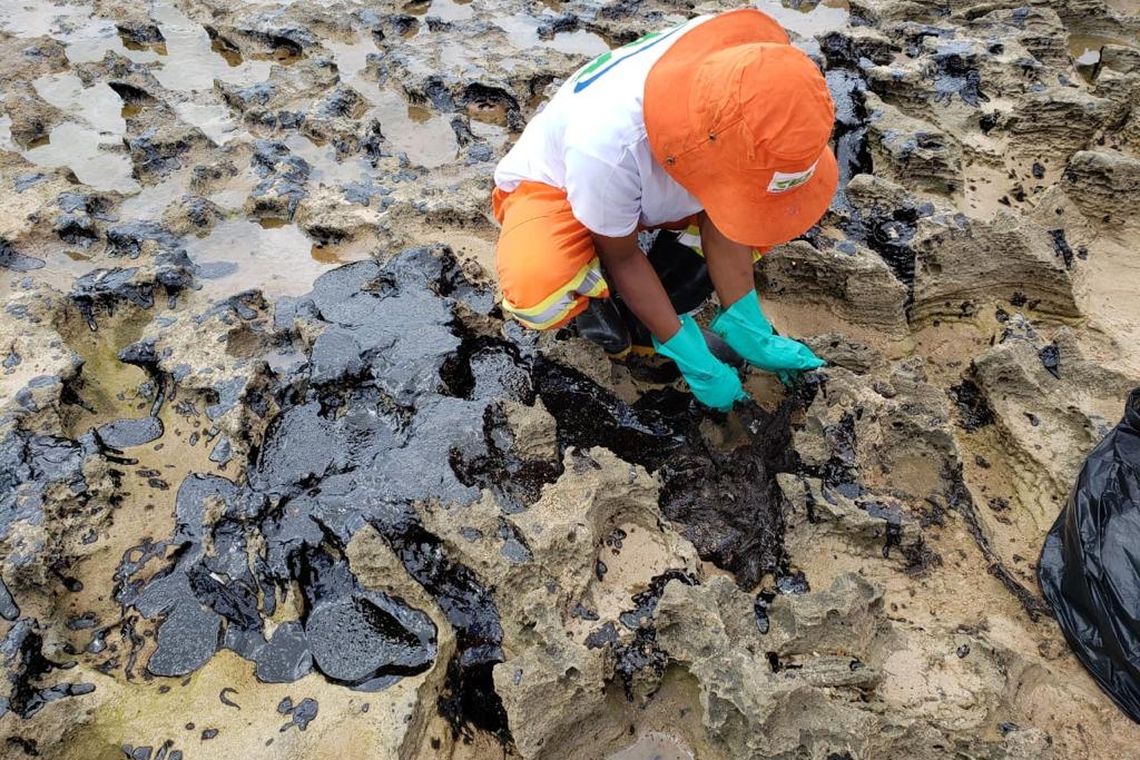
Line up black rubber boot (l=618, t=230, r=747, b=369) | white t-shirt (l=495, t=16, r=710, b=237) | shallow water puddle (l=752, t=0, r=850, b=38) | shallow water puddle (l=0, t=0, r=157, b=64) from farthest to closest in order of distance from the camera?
shallow water puddle (l=752, t=0, r=850, b=38)
shallow water puddle (l=0, t=0, r=157, b=64)
black rubber boot (l=618, t=230, r=747, b=369)
white t-shirt (l=495, t=16, r=710, b=237)

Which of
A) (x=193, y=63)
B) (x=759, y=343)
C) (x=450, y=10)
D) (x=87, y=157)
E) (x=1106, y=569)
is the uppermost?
(x=1106, y=569)

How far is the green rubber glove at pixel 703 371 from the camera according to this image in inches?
80.6

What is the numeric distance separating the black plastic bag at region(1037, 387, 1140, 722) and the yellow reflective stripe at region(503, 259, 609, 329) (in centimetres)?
121

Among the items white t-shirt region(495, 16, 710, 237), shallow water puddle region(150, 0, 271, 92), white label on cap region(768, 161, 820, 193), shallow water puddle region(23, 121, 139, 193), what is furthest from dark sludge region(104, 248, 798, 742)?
shallow water puddle region(150, 0, 271, 92)

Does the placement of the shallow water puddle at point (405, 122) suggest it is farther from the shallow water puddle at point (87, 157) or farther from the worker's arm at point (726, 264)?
the worker's arm at point (726, 264)

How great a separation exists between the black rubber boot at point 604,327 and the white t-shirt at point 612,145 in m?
0.34

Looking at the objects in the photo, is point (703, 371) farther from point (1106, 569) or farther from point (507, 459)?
point (1106, 569)

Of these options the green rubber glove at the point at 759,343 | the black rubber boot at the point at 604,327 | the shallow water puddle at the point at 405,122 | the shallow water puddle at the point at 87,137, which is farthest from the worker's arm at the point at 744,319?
the shallow water puddle at the point at 87,137

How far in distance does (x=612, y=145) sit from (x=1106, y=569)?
4.40ft

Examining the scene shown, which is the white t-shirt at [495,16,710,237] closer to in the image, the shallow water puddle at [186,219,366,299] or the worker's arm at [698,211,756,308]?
the worker's arm at [698,211,756,308]

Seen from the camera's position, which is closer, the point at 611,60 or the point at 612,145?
the point at 612,145

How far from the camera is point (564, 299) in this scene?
2062mm

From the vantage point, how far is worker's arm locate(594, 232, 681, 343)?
2.01 metres

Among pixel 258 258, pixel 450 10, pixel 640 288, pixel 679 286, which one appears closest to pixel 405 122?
pixel 258 258
